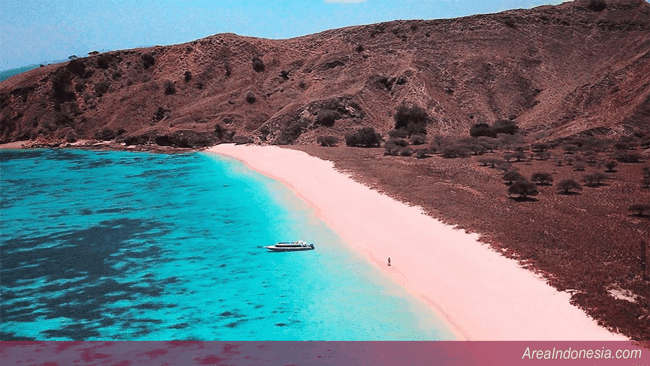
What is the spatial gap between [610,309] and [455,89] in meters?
63.3

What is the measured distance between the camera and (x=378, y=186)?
34875mm

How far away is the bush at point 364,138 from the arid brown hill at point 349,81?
5.69m

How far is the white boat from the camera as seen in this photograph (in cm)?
2380

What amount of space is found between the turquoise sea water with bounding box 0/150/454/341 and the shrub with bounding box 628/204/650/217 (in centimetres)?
1375

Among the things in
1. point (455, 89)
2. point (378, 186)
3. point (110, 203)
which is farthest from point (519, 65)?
point (110, 203)

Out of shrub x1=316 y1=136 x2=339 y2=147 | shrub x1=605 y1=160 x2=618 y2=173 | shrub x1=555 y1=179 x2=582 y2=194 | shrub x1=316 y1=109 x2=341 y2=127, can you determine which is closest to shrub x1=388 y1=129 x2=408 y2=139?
shrub x1=316 y1=136 x2=339 y2=147

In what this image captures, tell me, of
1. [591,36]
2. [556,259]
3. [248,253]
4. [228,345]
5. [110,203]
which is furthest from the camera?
[591,36]

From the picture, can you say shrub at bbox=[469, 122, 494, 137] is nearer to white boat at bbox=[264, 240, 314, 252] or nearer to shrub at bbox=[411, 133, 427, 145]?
shrub at bbox=[411, 133, 427, 145]

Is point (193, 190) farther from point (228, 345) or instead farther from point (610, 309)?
point (610, 309)

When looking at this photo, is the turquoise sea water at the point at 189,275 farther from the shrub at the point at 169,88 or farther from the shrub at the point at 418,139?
the shrub at the point at 169,88

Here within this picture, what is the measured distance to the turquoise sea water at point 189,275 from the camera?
16.5 m

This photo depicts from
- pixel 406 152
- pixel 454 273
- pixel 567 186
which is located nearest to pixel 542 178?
pixel 567 186

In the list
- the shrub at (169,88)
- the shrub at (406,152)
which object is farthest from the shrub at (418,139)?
the shrub at (169,88)

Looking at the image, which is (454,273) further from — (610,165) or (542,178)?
(610,165)
